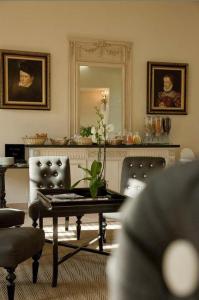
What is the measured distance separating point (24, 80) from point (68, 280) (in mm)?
3489

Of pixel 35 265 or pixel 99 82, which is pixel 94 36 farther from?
pixel 35 265

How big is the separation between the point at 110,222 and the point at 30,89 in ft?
7.71

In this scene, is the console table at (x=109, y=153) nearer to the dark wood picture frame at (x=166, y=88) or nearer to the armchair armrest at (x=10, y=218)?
the dark wood picture frame at (x=166, y=88)

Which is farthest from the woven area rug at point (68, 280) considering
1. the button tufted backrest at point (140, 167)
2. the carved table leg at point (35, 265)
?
the button tufted backrest at point (140, 167)

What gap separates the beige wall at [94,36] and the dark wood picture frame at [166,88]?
0.11m

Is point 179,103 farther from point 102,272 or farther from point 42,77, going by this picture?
point 102,272

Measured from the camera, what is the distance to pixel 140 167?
3.60 meters

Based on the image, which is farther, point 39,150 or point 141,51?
point 141,51

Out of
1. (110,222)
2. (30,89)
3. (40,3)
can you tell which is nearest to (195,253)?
(110,222)

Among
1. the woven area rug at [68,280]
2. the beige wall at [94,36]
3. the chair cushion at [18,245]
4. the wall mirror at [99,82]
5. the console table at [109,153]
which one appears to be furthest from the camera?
the wall mirror at [99,82]

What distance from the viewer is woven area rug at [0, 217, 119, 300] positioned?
2.52m

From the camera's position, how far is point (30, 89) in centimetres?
549

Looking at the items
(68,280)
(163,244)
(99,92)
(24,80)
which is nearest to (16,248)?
(68,280)

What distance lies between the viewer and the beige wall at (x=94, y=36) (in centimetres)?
546
